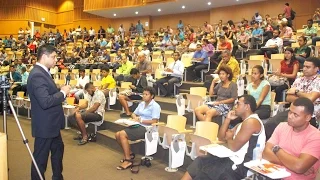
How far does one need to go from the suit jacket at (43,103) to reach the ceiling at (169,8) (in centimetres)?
1184

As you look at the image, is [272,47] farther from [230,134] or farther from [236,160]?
[236,160]

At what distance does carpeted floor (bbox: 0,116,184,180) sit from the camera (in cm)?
400

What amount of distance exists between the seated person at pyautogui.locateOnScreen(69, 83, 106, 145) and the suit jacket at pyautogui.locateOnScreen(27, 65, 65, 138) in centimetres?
269

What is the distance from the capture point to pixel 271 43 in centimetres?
761

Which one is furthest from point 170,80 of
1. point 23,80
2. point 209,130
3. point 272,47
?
point 23,80

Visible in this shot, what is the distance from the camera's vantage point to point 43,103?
273cm

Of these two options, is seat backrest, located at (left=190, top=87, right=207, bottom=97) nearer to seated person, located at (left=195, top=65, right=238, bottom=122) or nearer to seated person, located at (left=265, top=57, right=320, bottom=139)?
seated person, located at (left=195, top=65, right=238, bottom=122)

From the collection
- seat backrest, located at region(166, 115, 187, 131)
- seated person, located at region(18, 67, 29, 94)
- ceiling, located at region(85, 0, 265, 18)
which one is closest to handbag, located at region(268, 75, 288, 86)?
seat backrest, located at region(166, 115, 187, 131)

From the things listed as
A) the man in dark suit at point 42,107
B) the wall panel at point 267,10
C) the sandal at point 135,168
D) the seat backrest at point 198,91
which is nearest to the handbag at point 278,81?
the seat backrest at point 198,91

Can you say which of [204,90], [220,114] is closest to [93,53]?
[204,90]

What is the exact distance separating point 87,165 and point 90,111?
4.64 ft

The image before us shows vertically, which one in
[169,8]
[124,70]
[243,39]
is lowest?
[124,70]

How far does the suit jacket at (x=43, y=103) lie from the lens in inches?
108

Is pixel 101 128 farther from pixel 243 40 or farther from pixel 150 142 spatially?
pixel 243 40
